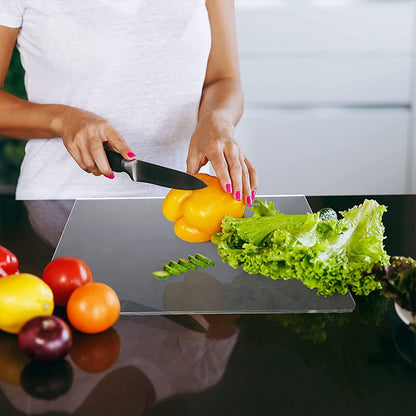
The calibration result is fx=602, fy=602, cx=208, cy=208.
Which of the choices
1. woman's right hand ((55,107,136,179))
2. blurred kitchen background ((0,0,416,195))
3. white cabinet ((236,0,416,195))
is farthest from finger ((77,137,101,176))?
white cabinet ((236,0,416,195))

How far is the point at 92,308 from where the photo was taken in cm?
78

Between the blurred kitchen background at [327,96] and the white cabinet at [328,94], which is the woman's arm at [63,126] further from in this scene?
the white cabinet at [328,94]

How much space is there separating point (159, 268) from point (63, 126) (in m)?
0.39

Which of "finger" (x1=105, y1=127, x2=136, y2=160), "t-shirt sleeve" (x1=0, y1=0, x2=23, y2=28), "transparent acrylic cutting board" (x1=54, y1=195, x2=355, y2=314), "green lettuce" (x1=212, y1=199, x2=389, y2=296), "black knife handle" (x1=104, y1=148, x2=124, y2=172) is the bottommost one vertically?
"transparent acrylic cutting board" (x1=54, y1=195, x2=355, y2=314)

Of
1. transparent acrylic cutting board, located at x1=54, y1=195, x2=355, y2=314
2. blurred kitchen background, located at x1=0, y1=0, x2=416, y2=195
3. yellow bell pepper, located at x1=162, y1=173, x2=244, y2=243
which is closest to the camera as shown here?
transparent acrylic cutting board, located at x1=54, y1=195, x2=355, y2=314

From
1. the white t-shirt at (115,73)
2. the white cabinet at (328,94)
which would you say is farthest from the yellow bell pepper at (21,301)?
the white cabinet at (328,94)

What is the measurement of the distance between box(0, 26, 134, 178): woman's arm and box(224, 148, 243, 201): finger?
0.18 metres

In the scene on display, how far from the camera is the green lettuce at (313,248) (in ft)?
2.93

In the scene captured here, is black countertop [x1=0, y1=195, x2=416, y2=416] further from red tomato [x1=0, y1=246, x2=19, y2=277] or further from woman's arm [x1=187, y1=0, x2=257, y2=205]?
woman's arm [x1=187, y1=0, x2=257, y2=205]

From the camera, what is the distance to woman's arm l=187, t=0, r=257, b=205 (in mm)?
1111

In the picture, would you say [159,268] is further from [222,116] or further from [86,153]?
[222,116]

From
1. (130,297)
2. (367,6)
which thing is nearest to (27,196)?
(130,297)

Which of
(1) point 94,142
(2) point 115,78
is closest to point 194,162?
(1) point 94,142

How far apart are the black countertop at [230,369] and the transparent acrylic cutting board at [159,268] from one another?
0.04 m
